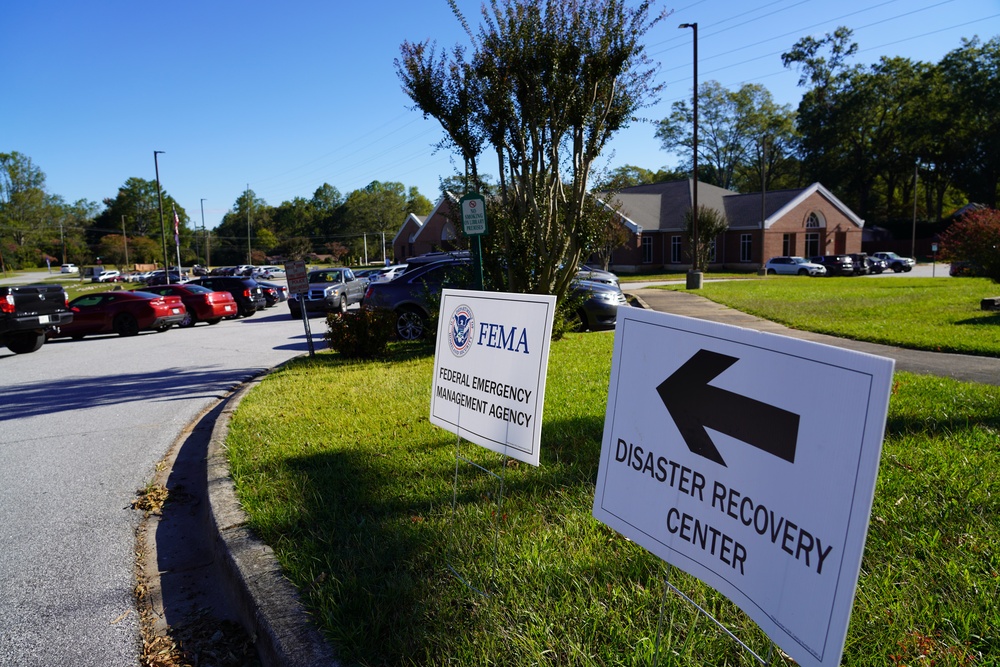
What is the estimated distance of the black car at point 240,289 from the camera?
26.2m

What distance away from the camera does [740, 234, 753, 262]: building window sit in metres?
51.0

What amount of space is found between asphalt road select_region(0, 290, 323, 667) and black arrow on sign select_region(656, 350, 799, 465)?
2.99 m

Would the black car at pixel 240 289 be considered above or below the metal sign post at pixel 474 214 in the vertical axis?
below

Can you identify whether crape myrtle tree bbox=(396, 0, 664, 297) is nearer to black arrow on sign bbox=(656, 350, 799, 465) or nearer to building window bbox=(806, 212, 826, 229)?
black arrow on sign bbox=(656, 350, 799, 465)

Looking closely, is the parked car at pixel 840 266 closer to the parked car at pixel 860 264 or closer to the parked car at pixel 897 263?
the parked car at pixel 860 264

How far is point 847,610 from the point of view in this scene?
5.41 feet

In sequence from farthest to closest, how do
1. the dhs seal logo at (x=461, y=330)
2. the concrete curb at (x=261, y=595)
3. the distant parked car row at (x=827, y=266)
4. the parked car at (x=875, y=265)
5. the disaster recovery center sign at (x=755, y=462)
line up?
the parked car at (x=875, y=265) < the distant parked car row at (x=827, y=266) < the dhs seal logo at (x=461, y=330) < the concrete curb at (x=261, y=595) < the disaster recovery center sign at (x=755, y=462)

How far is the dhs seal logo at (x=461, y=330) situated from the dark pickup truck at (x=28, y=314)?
49.6 feet

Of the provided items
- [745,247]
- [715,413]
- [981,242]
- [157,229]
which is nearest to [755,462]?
[715,413]

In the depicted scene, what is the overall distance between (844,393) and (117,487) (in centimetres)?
618

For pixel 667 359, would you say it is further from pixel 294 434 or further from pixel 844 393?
→ pixel 294 434

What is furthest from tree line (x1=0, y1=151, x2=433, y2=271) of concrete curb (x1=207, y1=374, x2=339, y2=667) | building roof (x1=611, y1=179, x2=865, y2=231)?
concrete curb (x1=207, y1=374, x2=339, y2=667)

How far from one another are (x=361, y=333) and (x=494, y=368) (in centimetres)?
807

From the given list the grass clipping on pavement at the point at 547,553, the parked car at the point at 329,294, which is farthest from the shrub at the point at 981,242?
the parked car at the point at 329,294
